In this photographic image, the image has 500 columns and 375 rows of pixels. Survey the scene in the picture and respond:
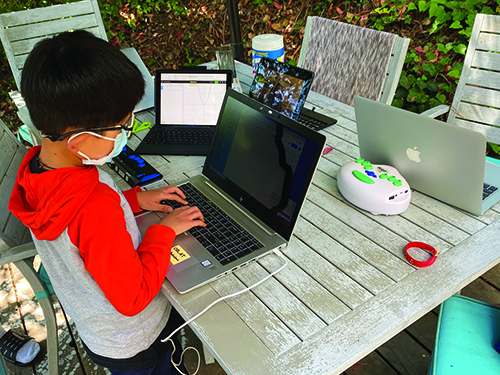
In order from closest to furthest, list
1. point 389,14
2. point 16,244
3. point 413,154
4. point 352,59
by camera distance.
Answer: point 413,154
point 16,244
point 352,59
point 389,14

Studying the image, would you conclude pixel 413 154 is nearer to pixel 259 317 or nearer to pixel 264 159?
pixel 264 159

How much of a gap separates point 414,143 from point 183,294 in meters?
0.75

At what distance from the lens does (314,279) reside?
0.95 metres

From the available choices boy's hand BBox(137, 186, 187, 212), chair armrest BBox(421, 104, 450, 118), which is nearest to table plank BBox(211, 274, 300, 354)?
boy's hand BBox(137, 186, 187, 212)

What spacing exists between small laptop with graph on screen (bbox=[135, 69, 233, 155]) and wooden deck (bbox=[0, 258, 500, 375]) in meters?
0.94

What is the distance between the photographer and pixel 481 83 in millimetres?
1880

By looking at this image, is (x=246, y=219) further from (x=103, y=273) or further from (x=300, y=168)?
(x=103, y=273)

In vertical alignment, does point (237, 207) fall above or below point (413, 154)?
below

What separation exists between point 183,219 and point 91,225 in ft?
0.93

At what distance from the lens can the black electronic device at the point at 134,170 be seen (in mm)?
1347

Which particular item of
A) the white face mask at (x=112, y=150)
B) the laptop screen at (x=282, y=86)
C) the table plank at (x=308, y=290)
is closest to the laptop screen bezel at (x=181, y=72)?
the laptop screen at (x=282, y=86)

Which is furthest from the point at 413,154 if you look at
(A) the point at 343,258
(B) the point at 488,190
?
(A) the point at 343,258

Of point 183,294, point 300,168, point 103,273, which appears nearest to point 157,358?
point 183,294

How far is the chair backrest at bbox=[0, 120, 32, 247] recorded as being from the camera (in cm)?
125
